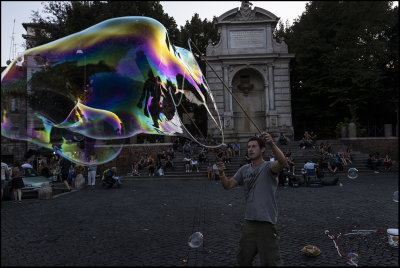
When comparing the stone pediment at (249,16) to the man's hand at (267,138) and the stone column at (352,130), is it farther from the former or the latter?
the man's hand at (267,138)

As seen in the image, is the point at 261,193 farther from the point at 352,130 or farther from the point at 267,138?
the point at 352,130

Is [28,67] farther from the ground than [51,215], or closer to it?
farther from the ground

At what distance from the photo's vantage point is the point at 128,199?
→ 1238cm

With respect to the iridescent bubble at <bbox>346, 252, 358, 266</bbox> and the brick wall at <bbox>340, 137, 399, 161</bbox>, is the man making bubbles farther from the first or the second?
the brick wall at <bbox>340, 137, 399, 161</bbox>

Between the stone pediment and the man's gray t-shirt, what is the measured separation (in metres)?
28.6

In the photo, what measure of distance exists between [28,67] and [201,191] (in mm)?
9884

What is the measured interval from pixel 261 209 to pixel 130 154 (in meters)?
23.0

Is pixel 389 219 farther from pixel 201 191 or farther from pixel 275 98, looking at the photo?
pixel 275 98

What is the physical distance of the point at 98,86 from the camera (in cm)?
684

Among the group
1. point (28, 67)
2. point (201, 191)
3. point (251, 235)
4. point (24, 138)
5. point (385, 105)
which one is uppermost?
point (385, 105)

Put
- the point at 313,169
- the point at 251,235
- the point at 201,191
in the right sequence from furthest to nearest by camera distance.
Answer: the point at 313,169
the point at 201,191
the point at 251,235

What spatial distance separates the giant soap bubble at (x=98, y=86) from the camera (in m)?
6.12

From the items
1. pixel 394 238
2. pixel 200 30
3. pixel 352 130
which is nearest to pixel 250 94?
pixel 352 130

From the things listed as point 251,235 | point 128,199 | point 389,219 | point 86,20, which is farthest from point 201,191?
point 86,20
